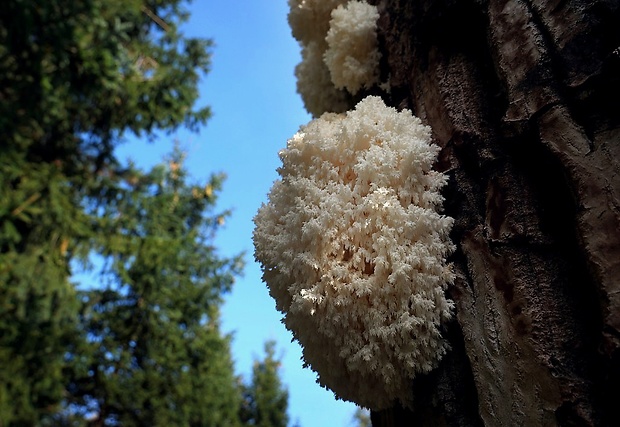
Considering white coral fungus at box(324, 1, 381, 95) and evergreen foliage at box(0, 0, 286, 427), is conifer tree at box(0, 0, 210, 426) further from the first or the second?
white coral fungus at box(324, 1, 381, 95)

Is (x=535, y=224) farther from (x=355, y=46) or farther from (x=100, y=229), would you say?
(x=100, y=229)

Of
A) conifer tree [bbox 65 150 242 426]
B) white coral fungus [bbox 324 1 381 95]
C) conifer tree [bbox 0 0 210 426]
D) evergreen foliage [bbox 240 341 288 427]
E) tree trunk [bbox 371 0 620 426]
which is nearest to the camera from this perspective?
tree trunk [bbox 371 0 620 426]

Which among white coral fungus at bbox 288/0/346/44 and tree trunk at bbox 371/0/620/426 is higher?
white coral fungus at bbox 288/0/346/44

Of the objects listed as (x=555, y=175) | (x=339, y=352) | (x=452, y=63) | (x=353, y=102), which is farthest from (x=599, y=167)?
(x=353, y=102)

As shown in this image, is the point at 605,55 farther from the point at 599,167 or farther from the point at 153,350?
the point at 153,350

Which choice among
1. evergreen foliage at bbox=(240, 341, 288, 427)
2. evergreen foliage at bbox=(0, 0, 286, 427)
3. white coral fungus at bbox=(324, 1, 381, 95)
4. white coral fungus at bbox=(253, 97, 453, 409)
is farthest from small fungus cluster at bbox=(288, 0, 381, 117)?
evergreen foliage at bbox=(240, 341, 288, 427)

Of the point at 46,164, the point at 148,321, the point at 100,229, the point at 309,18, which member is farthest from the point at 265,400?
the point at 309,18

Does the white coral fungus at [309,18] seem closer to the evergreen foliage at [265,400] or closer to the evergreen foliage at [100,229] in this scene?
the evergreen foliage at [100,229]
